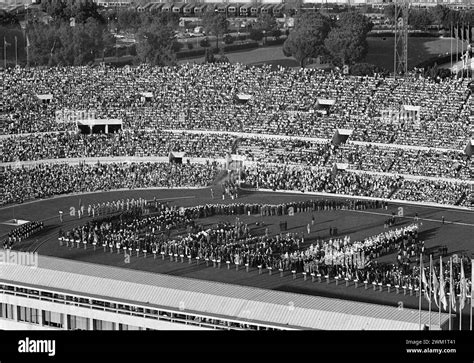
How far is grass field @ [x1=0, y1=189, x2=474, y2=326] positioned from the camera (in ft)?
135

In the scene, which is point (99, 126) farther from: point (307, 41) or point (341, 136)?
point (307, 41)

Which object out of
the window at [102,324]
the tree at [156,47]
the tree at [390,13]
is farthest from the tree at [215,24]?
the window at [102,324]

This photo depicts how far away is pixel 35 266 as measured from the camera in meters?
34.8

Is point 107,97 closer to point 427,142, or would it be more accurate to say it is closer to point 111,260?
point 427,142

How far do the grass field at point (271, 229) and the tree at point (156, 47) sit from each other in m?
39.0

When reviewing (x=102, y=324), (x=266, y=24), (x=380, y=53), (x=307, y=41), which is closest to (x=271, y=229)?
(x=102, y=324)

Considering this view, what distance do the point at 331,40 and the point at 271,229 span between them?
4663 cm

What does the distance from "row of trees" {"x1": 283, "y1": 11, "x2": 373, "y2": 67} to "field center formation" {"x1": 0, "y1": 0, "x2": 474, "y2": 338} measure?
21cm

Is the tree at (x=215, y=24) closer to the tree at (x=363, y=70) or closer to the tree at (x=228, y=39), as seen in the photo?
the tree at (x=228, y=39)

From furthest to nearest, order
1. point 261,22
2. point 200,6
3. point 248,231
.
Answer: point 200,6
point 261,22
point 248,231

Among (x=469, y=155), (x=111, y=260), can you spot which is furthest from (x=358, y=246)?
(x=469, y=155)

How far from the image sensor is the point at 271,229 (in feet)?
174
